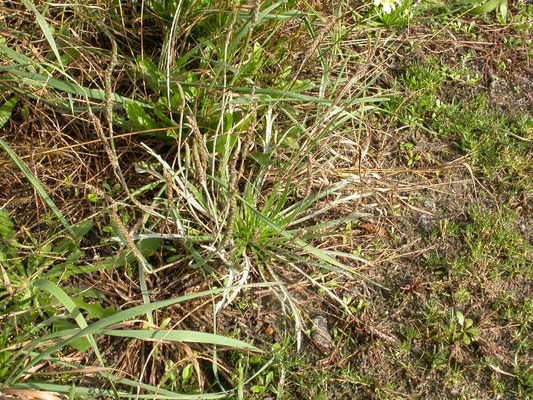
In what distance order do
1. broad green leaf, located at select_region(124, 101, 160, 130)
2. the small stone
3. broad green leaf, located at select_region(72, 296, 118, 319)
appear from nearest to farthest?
broad green leaf, located at select_region(72, 296, 118, 319), the small stone, broad green leaf, located at select_region(124, 101, 160, 130)

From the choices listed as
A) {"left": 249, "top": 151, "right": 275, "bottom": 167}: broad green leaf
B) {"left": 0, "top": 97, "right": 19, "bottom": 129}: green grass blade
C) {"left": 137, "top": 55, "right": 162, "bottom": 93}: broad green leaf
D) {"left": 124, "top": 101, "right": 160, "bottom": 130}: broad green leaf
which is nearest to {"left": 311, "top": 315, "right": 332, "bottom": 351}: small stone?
{"left": 249, "top": 151, "right": 275, "bottom": 167}: broad green leaf

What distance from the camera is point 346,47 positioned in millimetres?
2318

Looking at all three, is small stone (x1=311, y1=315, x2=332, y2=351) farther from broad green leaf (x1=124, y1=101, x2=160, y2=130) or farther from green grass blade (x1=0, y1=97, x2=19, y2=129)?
green grass blade (x1=0, y1=97, x2=19, y2=129)

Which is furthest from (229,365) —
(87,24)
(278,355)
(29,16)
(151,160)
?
(29,16)

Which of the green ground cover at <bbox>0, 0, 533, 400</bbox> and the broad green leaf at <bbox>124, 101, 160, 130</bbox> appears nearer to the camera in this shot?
the green ground cover at <bbox>0, 0, 533, 400</bbox>

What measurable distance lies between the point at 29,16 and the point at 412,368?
6.30 ft

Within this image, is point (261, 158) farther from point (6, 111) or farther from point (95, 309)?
point (6, 111)

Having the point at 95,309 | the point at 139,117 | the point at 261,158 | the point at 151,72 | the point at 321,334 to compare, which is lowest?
the point at 321,334

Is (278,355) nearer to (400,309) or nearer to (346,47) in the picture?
(400,309)

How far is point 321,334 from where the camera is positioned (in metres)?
1.73

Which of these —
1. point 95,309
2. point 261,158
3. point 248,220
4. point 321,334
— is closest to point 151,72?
point 261,158

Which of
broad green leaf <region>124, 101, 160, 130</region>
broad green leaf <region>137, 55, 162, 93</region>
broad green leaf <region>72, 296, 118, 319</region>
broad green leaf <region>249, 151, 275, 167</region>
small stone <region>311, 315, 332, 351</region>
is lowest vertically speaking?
small stone <region>311, 315, 332, 351</region>

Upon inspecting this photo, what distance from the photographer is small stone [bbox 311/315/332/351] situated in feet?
5.63

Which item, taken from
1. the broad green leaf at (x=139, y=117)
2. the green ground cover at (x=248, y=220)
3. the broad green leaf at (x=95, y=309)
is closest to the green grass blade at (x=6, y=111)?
the green ground cover at (x=248, y=220)
